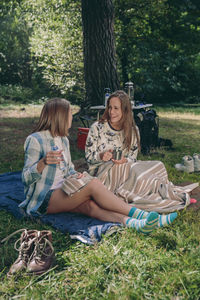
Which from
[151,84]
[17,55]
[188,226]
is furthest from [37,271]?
[17,55]

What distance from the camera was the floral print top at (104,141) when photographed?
415 centimetres

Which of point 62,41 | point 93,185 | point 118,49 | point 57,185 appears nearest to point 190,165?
point 93,185

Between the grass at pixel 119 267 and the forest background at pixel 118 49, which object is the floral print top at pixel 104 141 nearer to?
the grass at pixel 119 267

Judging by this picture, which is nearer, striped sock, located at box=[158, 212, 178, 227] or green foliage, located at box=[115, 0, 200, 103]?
striped sock, located at box=[158, 212, 178, 227]

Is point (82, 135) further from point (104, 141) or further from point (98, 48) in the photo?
point (98, 48)

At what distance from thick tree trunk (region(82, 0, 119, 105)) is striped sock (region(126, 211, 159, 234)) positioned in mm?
4319

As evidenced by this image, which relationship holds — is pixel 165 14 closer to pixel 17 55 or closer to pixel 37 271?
pixel 17 55

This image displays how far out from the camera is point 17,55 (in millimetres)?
17703

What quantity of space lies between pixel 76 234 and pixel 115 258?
635mm

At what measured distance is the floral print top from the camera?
415cm

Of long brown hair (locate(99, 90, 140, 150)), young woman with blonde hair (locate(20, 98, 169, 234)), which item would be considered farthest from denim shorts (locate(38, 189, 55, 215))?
long brown hair (locate(99, 90, 140, 150))

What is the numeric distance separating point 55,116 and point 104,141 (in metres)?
1.04

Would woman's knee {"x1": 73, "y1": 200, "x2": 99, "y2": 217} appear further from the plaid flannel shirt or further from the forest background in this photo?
the forest background

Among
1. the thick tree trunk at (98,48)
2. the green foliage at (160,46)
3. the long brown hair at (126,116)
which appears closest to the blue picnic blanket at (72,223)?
the long brown hair at (126,116)
